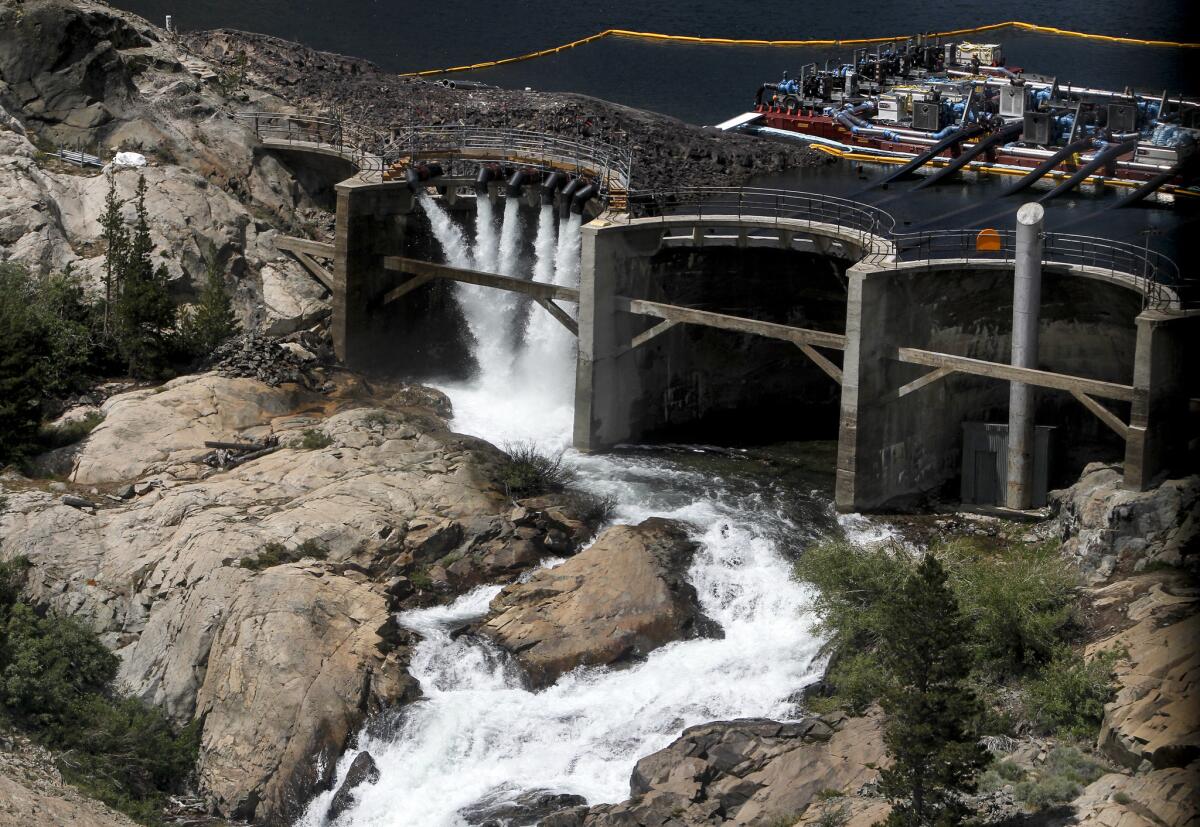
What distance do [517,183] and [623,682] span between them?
2308cm

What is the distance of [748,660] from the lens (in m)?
43.5

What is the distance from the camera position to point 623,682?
4297 centimetres

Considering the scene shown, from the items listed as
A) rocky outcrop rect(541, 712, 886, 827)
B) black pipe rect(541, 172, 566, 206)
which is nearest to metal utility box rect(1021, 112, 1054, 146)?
black pipe rect(541, 172, 566, 206)

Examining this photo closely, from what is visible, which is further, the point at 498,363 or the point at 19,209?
the point at 498,363

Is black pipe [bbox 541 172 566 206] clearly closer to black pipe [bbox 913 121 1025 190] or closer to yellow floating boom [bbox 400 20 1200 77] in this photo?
black pipe [bbox 913 121 1025 190]

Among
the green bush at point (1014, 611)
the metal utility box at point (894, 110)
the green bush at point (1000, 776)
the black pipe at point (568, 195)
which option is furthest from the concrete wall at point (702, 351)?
the metal utility box at point (894, 110)

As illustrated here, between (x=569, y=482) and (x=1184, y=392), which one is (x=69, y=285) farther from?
(x=1184, y=392)

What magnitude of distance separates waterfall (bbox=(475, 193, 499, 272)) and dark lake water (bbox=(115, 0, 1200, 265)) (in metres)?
31.3

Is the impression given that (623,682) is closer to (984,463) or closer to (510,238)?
(984,463)

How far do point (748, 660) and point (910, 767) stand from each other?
35.1 ft

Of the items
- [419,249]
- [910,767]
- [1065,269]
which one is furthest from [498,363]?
[910,767]

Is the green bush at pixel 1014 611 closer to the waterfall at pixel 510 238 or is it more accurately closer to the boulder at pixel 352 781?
the boulder at pixel 352 781

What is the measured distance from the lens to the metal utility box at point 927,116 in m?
82.0

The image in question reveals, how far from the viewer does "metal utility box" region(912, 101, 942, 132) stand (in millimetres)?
82000
